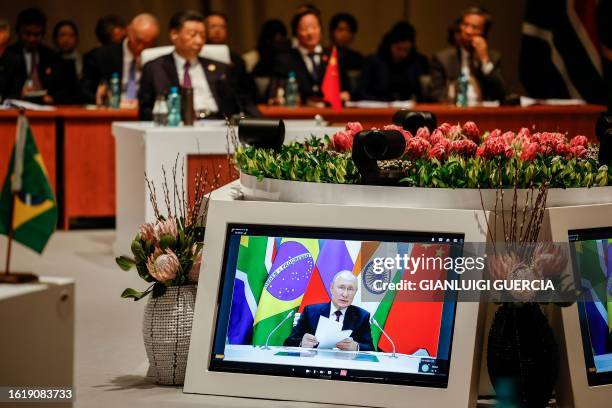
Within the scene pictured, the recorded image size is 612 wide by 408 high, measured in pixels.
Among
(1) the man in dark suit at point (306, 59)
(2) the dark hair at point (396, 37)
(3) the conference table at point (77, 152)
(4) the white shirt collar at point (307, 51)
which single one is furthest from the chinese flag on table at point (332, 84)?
(2) the dark hair at point (396, 37)

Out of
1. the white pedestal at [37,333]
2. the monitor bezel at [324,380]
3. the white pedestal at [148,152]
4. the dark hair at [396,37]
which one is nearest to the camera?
the white pedestal at [37,333]

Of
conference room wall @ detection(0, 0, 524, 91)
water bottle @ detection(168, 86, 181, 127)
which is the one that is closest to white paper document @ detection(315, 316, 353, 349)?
water bottle @ detection(168, 86, 181, 127)

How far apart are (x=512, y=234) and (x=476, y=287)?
0.61 feet

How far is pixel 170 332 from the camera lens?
3.46m

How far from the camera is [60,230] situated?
25.8 ft

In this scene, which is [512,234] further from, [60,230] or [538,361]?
[60,230]

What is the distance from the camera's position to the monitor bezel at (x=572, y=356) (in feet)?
10.5

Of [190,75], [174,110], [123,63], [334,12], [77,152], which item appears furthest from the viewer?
[334,12]

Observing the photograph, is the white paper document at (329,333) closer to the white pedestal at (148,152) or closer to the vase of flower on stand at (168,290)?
the vase of flower on stand at (168,290)

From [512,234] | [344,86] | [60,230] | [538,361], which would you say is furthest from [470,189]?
[344,86]

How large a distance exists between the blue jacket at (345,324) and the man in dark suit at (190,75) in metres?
3.67

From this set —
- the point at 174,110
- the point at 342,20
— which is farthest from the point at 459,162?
the point at 342,20

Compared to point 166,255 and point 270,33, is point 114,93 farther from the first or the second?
point 166,255

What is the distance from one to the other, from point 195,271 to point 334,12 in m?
8.47
